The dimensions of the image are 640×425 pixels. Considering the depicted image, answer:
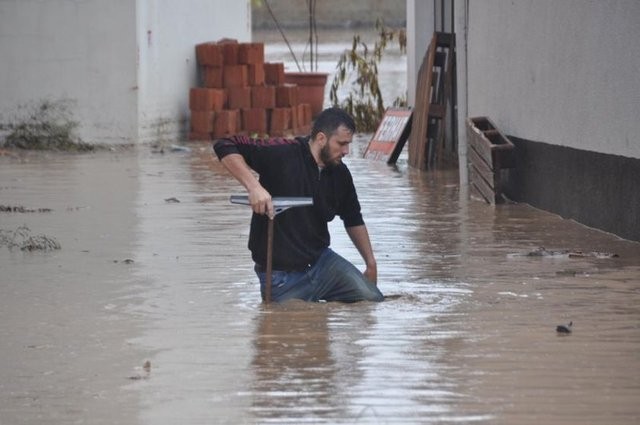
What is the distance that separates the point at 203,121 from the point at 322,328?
16416mm

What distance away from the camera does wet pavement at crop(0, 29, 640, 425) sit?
6355 mm

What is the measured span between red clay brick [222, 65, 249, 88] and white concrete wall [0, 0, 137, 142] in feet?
8.91

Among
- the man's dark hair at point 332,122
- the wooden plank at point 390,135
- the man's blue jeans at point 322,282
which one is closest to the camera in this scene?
the man's dark hair at point 332,122

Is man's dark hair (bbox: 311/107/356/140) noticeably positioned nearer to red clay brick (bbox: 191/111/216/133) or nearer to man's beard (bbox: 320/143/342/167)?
man's beard (bbox: 320/143/342/167)

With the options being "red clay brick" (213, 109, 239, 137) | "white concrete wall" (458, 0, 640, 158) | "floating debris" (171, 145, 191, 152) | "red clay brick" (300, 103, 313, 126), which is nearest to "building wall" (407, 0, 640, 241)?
"white concrete wall" (458, 0, 640, 158)

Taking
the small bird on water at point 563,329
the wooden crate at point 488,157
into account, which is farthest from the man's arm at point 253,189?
the wooden crate at point 488,157

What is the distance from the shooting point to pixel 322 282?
8602 mm

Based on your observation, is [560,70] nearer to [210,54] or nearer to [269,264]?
[269,264]

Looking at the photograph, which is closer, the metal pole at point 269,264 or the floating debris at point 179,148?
the metal pole at point 269,264

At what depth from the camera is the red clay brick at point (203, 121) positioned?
79.2 feet

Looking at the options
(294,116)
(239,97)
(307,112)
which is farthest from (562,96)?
(307,112)

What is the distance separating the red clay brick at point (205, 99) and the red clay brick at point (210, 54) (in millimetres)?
772

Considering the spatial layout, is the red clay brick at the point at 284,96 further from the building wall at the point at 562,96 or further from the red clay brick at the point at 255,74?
the building wall at the point at 562,96

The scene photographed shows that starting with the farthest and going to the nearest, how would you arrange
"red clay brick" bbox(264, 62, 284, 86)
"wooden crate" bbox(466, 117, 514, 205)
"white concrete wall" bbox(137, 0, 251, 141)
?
"red clay brick" bbox(264, 62, 284, 86)
"white concrete wall" bbox(137, 0, 251, 141)
"wooden crate" bbox(466, 117, 514, 205)
